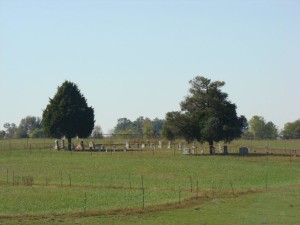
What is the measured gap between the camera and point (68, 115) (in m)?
109

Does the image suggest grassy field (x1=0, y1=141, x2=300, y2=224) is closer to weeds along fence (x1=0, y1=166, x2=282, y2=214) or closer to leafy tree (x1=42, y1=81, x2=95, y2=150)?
weeds along fence (x1=0, y1=166, x2=282, y2=214)

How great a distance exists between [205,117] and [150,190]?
40.7m

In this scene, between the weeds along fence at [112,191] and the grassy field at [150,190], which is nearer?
the grassy field at [150,190]

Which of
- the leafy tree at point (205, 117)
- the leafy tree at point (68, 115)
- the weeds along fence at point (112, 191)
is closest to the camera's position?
the weeds along fence at point (112, 191)

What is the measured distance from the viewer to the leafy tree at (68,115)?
109 metres

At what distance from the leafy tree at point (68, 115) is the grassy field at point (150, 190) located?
22181mm

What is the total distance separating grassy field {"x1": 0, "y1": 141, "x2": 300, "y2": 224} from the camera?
118ft

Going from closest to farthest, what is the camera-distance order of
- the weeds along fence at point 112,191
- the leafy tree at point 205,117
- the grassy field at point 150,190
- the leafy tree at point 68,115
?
the grassy field at point 150,190 < the weeds along fence at point 112,191 < the leafy tree at point 205,117 < the leafy tree at point 68,115

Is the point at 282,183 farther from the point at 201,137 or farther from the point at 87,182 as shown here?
the point at 201,137

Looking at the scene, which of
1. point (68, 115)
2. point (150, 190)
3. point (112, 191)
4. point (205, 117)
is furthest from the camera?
point (68, 115)

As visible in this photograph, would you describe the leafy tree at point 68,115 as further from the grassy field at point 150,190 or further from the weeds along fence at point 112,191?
the weeds along fence at point 112,191

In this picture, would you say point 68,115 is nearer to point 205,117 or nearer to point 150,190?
point 205,117

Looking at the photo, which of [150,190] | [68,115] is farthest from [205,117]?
[150,190]

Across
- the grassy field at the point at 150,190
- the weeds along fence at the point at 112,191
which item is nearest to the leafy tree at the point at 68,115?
the grassy field at the point at 150,190
